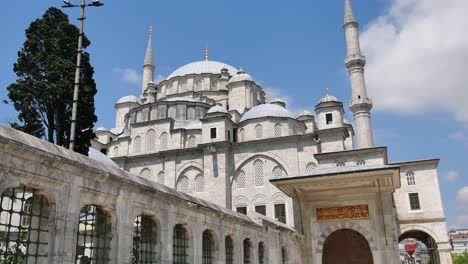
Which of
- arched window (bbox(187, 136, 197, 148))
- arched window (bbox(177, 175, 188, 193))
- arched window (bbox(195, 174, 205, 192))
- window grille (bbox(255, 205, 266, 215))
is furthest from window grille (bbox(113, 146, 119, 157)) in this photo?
window grille (bbox(255, 205, 266, 215))

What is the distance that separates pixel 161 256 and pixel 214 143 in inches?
709

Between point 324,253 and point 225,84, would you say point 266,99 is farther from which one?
point 324,253

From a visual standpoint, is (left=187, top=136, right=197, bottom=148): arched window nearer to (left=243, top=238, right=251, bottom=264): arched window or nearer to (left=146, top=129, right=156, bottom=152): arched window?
(left=146, top=129, right=156, bottom=152): arched window

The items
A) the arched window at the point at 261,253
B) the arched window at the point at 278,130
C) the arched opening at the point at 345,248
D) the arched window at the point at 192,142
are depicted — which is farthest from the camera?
the arched window at the point at 192,142

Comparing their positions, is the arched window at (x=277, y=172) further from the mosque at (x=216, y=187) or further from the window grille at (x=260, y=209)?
the window grille at (x=260, y=209)

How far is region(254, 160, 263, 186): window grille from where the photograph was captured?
23859 mm

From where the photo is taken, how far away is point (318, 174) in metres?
12.4

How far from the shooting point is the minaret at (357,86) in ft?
83.6

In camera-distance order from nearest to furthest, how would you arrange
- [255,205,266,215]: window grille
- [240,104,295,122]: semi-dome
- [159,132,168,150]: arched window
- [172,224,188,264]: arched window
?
[172,224,188,264]: arched window
[255,205,266,215]: window grille
[240,104,295,122]: semi-dome
[159,132,168,150]: arched window

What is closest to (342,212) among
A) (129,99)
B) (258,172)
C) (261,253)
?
(261,253)

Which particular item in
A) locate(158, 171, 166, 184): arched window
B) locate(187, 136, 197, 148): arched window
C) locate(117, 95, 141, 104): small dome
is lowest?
locate(158, 171, 166, 184): arched window

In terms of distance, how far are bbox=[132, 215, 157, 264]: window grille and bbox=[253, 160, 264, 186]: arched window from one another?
17.4 metres

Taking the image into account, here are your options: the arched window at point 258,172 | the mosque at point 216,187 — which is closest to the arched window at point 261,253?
the mosque at point 216,187

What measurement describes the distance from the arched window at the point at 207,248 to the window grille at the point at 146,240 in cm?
184
